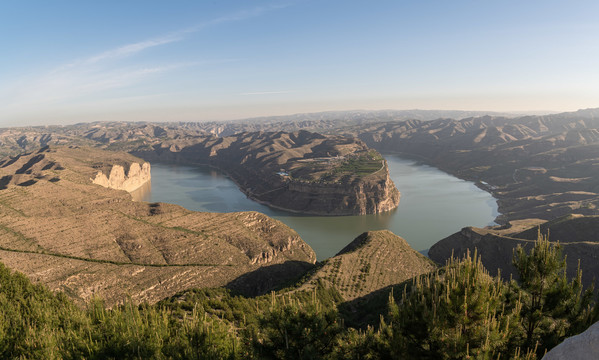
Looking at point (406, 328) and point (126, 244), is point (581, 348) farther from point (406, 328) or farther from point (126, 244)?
point (126, 244)

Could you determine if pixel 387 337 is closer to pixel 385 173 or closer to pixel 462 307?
pixel 462 307

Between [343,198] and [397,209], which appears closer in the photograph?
[343,198]

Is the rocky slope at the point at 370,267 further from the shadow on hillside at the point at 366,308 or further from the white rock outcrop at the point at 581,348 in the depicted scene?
the white rock outcrop at the point at 581,348

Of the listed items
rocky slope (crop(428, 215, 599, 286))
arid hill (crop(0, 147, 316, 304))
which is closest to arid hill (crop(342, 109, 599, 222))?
rocky slope (crop(428, 215, 599, 286))

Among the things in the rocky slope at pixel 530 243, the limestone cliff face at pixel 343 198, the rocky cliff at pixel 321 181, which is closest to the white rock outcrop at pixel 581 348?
the rocky slope at pixel 530 243

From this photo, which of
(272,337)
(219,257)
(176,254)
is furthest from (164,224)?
(272,337)

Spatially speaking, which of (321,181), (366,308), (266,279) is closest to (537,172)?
(321,181)
